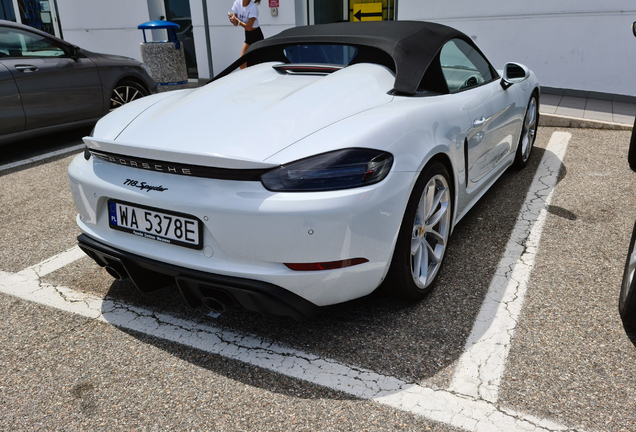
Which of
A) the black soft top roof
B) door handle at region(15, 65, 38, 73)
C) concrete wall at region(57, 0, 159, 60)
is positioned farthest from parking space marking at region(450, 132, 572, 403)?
concrete wall at region(57, 0, 159, 60)

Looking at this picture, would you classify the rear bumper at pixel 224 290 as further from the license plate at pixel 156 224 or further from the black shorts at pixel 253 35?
the black shorts at pixel 253 35

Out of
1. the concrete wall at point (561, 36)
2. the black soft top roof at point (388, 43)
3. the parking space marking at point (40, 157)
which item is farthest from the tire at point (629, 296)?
the concrete wall at point (561, 36)

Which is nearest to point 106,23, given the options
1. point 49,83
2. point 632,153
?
point 49,83

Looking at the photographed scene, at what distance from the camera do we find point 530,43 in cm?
869

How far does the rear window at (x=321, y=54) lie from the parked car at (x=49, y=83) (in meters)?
3.69

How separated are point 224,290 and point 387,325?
34.0 inches

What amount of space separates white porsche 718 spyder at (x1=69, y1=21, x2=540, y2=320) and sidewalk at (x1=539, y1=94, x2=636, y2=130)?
4.62 meters

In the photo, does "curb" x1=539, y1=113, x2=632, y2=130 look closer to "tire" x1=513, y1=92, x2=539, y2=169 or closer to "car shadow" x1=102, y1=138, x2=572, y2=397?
"tire" x1=513, y1=92, x2=539, y2=169

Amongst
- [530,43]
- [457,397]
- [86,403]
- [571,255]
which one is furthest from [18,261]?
[530,43]

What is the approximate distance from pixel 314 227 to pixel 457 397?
888mm

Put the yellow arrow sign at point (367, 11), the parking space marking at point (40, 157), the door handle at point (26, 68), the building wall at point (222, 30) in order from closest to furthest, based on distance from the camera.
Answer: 1. the parking space marking at point (40, 157)
2. the door handle at point (26, 68)
3. the yellow arrow sign at point (367, 11)
4. the building wall at point (222, 30)

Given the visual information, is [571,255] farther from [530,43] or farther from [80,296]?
[530,43]

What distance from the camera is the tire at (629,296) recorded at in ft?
7.60

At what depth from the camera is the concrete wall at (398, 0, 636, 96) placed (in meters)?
8.05
